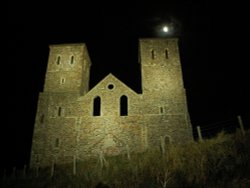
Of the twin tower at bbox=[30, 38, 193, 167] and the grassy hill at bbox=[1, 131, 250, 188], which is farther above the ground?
the twin tower at bbox=[30, 38, 193, 167]

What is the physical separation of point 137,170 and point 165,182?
8.00 feet

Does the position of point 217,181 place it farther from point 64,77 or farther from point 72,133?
point 64,77

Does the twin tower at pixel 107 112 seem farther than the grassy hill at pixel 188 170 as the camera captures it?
Yes

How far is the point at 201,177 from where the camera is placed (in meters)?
10.5

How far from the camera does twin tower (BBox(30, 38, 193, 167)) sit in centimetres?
2384

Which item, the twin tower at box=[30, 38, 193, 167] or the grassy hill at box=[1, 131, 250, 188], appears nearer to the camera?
the grassy hill at box=[1, 131, 250, 188]

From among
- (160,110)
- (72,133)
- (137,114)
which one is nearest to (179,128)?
(160,110)

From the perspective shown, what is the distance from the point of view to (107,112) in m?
25.4

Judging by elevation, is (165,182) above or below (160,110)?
below

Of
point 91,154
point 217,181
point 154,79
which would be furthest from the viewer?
point 154,79

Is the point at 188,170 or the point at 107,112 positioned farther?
the point at 107,112

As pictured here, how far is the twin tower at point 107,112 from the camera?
939 inches

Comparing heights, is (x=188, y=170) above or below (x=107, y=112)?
below

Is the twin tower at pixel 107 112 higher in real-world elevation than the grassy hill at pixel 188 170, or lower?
higher
